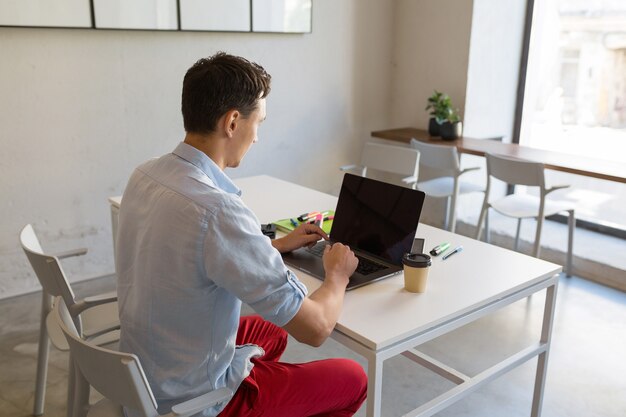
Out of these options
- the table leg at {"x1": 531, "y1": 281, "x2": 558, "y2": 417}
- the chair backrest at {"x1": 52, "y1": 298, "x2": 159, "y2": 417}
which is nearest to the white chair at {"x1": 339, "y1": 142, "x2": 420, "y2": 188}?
the table leg at {"x1": 531, "y1": 281, "x2": 558, "y2": 417}

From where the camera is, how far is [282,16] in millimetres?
3875

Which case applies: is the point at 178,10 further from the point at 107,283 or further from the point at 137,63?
the point at 107,283

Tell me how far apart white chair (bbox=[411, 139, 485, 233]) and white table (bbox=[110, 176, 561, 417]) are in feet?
4.88

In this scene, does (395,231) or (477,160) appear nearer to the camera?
(395,231)

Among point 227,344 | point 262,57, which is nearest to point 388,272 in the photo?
point 227,344

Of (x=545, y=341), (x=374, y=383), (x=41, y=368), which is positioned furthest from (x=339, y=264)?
(x=41, y=368)

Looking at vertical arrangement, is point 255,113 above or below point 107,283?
above

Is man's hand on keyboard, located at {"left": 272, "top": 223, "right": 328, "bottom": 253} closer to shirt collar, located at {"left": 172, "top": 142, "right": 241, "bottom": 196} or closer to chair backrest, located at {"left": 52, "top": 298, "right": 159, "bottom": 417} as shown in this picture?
shirt collar, located at {"left": 172, "top": 142, "right": 241, "bottom": 196}

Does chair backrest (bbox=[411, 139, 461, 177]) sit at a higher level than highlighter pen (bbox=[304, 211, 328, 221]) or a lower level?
higher

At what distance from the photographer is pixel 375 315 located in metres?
1.48

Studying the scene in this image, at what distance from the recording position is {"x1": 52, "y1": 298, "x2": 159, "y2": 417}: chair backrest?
1158 mm

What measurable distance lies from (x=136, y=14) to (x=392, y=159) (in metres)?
1.66

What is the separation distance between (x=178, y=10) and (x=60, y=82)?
0.79 m

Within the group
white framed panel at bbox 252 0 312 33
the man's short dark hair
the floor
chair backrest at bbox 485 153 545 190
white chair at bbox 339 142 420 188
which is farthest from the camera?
white framed panel at bbox 252 0 312 33
